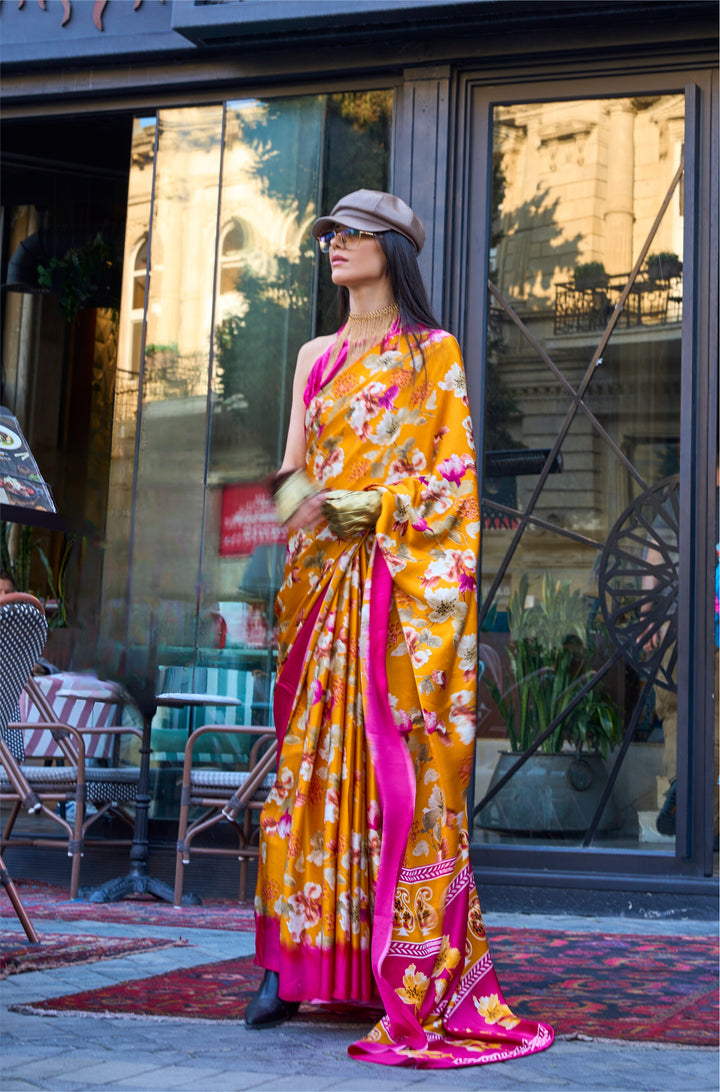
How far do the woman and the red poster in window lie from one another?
2565mm

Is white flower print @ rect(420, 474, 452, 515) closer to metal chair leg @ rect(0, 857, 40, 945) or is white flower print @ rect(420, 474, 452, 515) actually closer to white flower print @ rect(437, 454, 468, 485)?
white flower print @ rect(437, 454, 468, 485)

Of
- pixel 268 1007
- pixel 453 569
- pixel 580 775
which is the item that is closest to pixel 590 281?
pixel 580 775

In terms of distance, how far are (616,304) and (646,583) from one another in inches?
50.5

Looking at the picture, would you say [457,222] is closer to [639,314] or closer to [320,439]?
[639,314]

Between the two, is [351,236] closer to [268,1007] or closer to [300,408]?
[300,408]

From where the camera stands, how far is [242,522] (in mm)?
5781

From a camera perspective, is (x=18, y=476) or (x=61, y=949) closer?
(x=18, y=476)

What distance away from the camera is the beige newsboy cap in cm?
313

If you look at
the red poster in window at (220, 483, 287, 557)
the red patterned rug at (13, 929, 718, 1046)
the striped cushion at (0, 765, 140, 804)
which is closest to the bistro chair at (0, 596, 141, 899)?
the striped cushion at (0, 765, 140, 804)

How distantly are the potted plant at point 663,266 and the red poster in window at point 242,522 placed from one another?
79.6 inches

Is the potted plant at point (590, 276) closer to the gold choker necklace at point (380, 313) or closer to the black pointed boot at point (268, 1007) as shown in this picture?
the gold choker necklace at point (380, 313)

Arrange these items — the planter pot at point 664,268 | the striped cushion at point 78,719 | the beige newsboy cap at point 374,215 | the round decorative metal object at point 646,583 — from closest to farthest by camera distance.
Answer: the beige newsboy cap at point 374,215
the round decorative metal object at point 646,583
the planter pot at point 664,268
the striped cushion at point 78,719

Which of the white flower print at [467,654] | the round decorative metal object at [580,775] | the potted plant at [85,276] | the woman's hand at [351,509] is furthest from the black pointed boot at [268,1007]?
the potted plant at [85,276]

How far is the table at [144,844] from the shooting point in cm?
521
